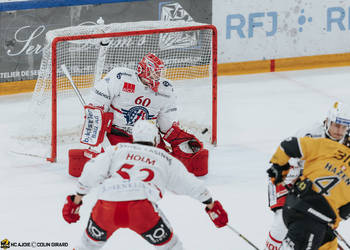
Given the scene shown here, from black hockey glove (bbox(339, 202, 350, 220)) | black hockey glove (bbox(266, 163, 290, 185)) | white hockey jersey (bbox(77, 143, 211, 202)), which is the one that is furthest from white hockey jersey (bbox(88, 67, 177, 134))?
black hockey glove (bbox(339, 202, 350, 220))

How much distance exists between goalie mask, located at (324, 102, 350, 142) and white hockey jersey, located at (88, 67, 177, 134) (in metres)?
1.98

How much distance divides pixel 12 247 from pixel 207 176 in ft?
6.23

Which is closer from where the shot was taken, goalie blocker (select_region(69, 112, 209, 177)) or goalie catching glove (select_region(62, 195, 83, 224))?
goalie catching glove (select_region(62, 195, 83, 224))

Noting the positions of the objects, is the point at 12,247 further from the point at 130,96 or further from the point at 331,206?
the point at 331,206

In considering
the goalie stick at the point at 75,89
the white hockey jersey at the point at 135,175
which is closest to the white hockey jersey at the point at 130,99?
the goalie stick at the point at 75,89

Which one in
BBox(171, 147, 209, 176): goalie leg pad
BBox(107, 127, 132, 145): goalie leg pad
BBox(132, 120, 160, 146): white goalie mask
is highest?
BBox(132, 120, 160, 146): white goalie mask

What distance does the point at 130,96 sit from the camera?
20.1 ft

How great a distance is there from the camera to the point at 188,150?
637 cm

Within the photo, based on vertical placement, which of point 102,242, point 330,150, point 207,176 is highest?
point 330,150

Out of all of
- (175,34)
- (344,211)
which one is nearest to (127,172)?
(344,211)

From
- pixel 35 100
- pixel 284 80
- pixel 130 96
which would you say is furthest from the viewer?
pixel 284 80

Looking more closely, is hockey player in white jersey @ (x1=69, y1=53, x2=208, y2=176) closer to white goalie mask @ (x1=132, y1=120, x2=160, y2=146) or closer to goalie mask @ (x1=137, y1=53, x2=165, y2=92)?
goalie mask @ (x1=137, y1=53, x2=165, y2=92)

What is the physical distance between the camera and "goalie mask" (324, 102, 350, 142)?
14.3ft

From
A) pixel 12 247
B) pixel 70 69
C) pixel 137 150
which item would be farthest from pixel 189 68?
pixel 137 150
